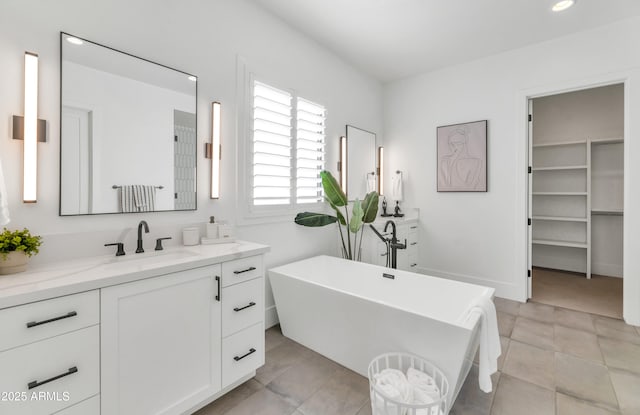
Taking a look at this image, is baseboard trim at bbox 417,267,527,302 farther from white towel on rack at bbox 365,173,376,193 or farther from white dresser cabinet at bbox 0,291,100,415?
white dresser cabinet at bbox 0,291,100,415

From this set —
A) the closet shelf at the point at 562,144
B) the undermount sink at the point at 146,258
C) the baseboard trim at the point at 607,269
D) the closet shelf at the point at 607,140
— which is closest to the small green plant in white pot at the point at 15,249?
the undermount sink at the point at 146,258

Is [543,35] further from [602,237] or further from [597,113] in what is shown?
[602,237]

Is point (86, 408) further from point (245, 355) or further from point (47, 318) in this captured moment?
point (245, 355)

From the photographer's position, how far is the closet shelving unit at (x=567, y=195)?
13.9 feet

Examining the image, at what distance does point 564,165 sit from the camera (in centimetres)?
455

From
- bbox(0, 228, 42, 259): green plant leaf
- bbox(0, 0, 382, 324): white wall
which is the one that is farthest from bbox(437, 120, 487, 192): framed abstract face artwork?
bbox(0, 228, 42, 259): green plant leaf

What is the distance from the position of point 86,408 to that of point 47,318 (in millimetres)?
440

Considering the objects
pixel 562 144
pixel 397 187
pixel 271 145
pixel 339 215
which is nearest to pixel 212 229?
pixel 271 145

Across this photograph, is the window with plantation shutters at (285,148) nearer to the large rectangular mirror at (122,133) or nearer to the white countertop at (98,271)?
the large rectangular mirror at (122,133)

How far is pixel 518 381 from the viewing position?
6.44 ft

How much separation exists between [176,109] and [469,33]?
307cm

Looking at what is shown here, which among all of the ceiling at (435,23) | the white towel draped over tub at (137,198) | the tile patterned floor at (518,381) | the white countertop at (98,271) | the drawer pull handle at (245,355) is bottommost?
the tile patterned floor at (518,381)

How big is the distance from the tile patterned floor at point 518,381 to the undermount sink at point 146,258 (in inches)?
37.1

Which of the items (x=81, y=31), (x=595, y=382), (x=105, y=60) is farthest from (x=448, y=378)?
(x=81, y=31)
